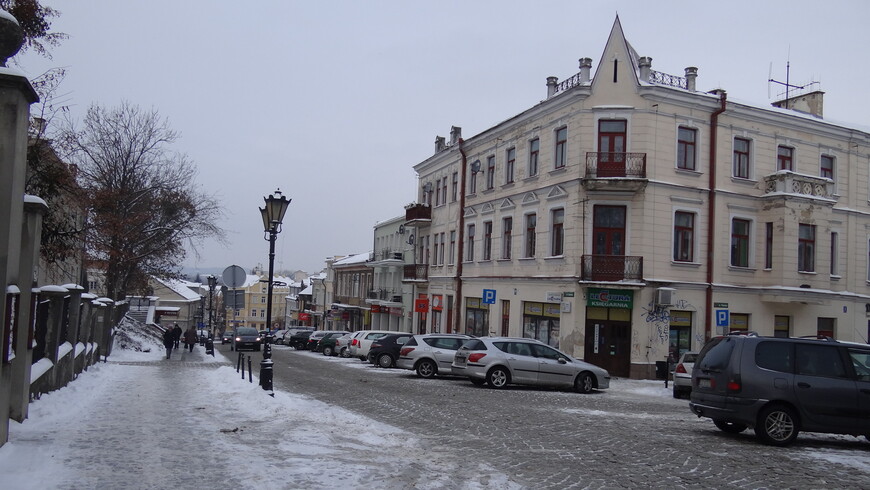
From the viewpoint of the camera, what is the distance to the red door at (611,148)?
27734mm

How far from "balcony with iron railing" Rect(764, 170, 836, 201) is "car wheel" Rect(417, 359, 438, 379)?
15987 millimetres

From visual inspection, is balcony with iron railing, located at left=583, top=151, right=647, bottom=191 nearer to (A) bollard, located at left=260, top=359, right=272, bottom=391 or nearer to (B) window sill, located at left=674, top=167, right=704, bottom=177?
(B) window sill, located at left=674, top=167, right=704, bottom=177

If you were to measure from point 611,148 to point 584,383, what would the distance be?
1133 cm

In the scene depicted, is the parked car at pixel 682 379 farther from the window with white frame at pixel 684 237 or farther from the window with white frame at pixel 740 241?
the window with white frame at pixel 740 241

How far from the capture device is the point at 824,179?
1159 inches

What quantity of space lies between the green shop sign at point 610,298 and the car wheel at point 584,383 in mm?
7414

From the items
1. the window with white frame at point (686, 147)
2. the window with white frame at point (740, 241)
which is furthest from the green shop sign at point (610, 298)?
the window with white frame at point (686, 147)

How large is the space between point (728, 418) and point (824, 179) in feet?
71.9

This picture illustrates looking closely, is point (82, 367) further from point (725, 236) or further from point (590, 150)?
point (725, 236)

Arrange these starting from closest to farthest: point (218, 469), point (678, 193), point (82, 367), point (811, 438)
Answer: point (218, 469), point (811, 438), point (82, 367), point (678, 193)

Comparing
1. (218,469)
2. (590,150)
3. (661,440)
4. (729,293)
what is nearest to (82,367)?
(218,469)

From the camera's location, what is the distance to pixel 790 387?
11055 mm

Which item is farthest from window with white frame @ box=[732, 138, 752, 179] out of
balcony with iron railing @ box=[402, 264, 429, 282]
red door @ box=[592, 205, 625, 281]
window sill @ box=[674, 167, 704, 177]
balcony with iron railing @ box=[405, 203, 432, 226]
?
balcony with iron railing @ box=[402, 264, 429, 282]

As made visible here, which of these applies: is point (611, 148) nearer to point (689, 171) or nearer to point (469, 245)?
point (689, 171)
